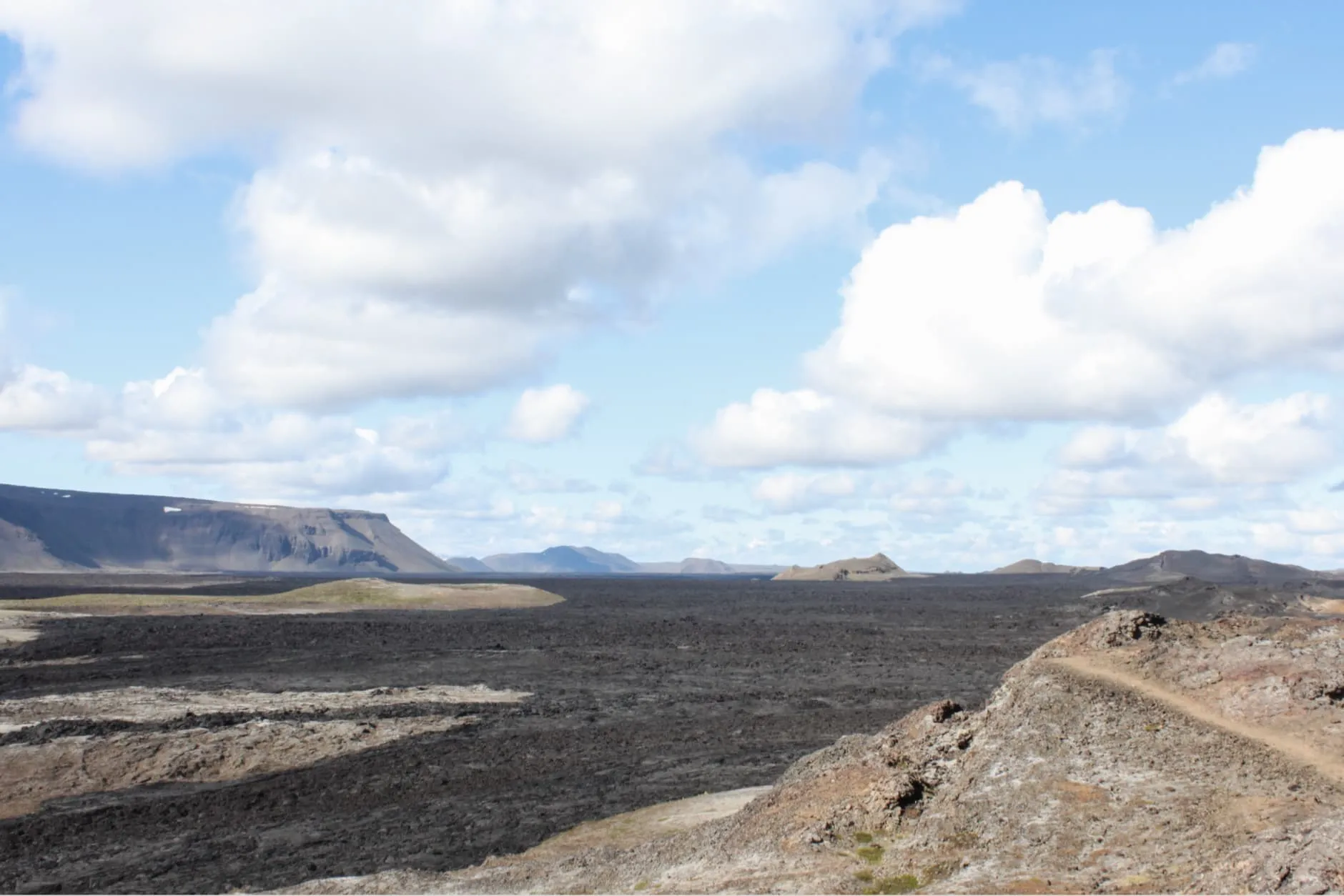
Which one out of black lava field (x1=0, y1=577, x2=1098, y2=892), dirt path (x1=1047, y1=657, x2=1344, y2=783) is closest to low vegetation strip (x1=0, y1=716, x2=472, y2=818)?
black lava field (x1=0, y1=577, x2=1098, y2=892)

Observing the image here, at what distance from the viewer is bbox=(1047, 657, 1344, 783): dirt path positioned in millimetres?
12352

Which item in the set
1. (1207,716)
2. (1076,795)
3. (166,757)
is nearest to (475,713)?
(166,757)

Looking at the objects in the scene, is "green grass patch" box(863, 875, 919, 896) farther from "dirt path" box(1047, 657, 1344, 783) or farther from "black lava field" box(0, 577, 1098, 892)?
"black lava field" box(0, 577, 1098, 892)

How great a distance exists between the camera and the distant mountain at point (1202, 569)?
155 meters

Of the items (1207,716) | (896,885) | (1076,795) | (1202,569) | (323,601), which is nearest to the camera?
(896,885)

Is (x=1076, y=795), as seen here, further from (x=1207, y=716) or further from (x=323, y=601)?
(x=323, y=601)

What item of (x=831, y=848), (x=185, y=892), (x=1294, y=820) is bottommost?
(x=185, y=892)

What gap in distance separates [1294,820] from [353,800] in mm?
15971

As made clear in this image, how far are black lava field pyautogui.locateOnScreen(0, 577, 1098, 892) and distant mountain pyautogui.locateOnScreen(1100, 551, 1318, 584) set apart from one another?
295ft

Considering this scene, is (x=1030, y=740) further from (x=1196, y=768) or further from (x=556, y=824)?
(x=556, y=824)

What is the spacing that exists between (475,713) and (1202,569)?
15707 centimetres

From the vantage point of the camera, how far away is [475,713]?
31.3 m

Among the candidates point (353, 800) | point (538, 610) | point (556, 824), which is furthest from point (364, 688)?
point (538, 610)

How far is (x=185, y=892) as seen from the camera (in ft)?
51.8
